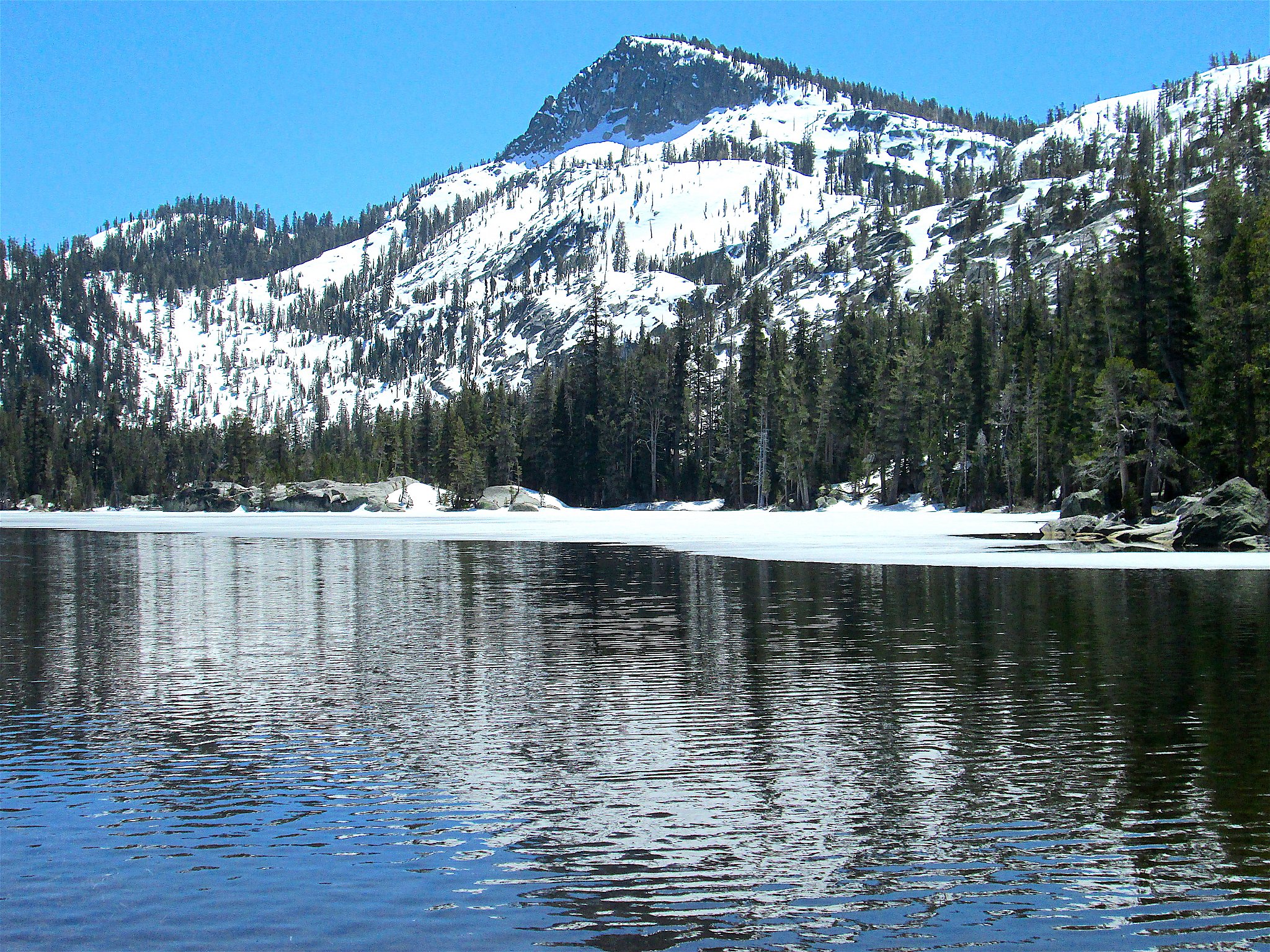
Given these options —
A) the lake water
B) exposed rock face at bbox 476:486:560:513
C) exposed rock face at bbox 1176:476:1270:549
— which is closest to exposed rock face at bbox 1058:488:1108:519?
exposed rock face at bbox 1176:476:1270:549

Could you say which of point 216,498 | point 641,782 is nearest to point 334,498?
point 216,498

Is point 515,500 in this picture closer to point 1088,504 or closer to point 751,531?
point 751,531

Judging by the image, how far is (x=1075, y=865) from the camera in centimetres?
862

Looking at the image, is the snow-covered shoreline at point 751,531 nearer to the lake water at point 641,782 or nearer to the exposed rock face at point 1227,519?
the exposed rock face at point 1227,519

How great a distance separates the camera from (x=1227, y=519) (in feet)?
138

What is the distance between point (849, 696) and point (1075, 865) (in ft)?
22.4

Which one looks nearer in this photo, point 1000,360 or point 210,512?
point 1000,360

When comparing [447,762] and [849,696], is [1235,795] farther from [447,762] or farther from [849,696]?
[447,762]

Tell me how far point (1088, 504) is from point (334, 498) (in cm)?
9988

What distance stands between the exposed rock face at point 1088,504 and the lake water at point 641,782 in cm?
3810

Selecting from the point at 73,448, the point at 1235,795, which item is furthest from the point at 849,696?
the point at 73,448

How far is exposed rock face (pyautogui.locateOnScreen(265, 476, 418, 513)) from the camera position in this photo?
13212 centimetres

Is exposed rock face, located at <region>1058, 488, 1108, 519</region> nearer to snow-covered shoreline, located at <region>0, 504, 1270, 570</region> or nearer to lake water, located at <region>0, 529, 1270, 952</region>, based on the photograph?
snow-covered shoreline, located at <region>0, 504, 1270, 570</region>

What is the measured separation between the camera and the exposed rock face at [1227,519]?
41688mm
